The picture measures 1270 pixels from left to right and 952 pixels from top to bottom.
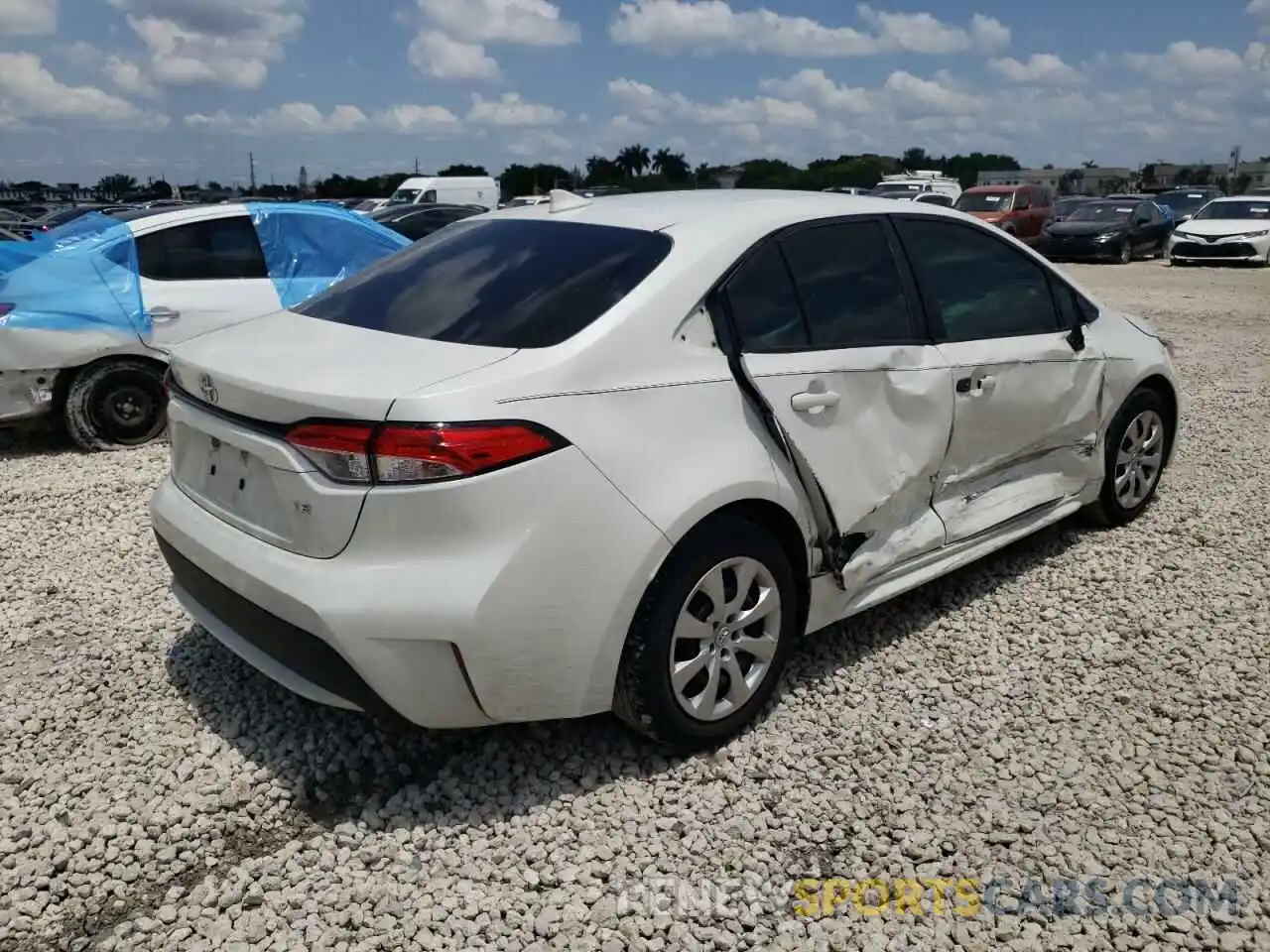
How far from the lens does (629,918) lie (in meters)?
2.51

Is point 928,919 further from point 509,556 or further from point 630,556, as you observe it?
point 509,556

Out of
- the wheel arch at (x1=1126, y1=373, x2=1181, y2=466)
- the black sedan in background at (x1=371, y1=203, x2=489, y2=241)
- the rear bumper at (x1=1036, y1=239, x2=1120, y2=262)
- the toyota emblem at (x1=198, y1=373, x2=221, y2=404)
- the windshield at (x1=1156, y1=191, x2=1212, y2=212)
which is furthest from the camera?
the windshield at (x1=1156, y1=191, x2=1212, y2=212)

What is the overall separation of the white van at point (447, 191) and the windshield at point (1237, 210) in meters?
17.6

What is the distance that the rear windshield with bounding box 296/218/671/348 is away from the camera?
2.87 m

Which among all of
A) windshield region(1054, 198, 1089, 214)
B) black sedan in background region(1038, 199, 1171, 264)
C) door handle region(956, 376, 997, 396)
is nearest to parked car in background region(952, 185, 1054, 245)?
black sedan in background region(1038, 199, 1171, 264)

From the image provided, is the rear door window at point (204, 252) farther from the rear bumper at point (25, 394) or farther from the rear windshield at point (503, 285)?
the rear windshield at point (503, 285)

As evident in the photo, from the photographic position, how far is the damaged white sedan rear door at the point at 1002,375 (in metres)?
3.78

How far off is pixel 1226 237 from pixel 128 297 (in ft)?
66.6

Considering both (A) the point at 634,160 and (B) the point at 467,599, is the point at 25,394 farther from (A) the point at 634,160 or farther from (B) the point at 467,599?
(A) the point at 634,160

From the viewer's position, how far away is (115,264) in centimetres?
654

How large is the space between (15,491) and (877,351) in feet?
16.3

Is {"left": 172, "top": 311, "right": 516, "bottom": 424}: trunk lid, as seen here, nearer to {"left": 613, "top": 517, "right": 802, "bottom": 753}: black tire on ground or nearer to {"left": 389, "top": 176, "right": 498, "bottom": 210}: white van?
{"left": 613, "top": 517, "right": 802, "bottom": 753}: black tire on ground

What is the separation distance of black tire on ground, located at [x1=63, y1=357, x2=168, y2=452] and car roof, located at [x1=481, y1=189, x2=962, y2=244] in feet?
12.5

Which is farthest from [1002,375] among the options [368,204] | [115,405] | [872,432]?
[368,204]
